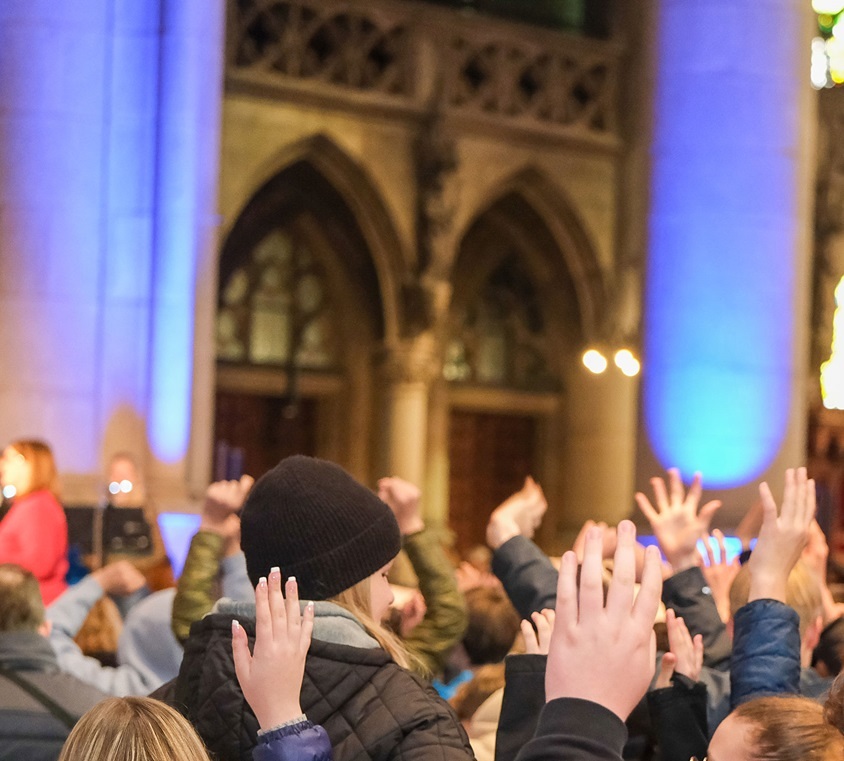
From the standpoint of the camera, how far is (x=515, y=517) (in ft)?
10.9

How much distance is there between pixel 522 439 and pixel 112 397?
890 centimetres

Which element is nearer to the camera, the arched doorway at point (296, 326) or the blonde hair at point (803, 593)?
the blonde hair at point (803, 593)

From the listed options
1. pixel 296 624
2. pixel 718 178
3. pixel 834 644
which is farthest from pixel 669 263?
pixel 296 624

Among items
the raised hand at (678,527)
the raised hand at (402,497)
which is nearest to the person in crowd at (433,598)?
the raised hand at (402,497)

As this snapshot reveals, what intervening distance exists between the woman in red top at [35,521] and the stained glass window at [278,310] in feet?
30.7

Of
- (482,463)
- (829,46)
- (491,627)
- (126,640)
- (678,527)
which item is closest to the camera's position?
(678,527)

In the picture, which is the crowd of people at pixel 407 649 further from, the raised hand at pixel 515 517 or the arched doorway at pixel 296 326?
the arched doorway at pixel 296 326

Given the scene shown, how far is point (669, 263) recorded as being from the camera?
959cm

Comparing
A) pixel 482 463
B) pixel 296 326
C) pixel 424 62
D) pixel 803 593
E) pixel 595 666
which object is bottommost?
pixel 482 463

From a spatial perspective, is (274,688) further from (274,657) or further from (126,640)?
(126,640)

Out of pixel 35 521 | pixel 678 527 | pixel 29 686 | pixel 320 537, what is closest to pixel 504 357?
pixel 35 521

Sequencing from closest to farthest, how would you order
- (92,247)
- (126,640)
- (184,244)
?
(126,640) → (92,247) → (184,244)

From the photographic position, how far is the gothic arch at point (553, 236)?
53.4 ft

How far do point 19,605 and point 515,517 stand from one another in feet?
3.62
